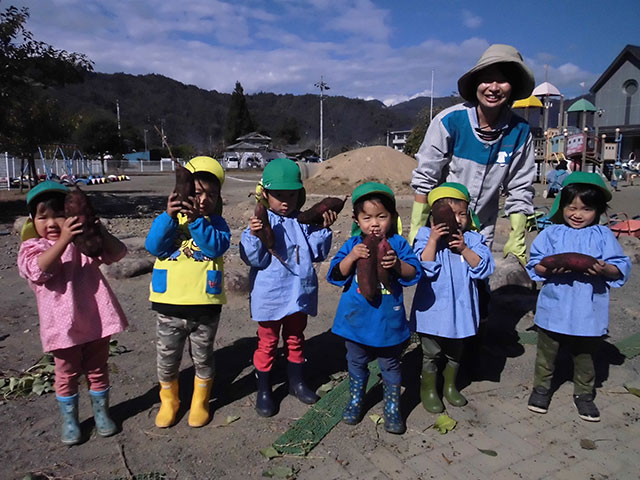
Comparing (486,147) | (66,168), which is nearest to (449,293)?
(486,147)

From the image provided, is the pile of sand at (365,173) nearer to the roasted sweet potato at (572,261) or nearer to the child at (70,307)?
the roasted sweet potato at (572,261)

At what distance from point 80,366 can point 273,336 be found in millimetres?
1094

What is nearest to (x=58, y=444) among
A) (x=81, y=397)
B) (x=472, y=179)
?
(x=81, y=397)

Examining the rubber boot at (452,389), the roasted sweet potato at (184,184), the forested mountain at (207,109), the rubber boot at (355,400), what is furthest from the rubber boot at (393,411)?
the forested mountain at (207,109)

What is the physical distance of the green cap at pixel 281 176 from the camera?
9.62 feet

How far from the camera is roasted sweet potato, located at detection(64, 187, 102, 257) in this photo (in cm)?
247

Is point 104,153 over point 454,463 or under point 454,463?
over

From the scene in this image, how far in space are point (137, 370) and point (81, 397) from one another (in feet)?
1.54

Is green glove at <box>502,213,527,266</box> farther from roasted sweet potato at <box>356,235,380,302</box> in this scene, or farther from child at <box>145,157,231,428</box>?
child at <box>145,157,231,428</box>

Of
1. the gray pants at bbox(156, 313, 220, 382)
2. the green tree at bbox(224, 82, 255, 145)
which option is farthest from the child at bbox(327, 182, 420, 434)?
the green tree at bbox(224, 82, 255, 145)

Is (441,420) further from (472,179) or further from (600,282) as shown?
(472,179)

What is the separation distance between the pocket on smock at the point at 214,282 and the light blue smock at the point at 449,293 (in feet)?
3.86

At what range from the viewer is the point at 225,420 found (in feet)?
9.74

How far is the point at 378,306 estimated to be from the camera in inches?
109
